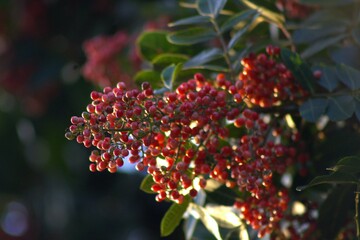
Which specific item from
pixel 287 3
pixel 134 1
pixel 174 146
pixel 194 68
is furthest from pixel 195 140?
pixel 134 1

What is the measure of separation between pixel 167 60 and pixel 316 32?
1.24 ft

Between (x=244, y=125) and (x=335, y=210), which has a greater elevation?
(x=244, y=125)

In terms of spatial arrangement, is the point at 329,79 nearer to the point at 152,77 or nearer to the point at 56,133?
the point at 152,77

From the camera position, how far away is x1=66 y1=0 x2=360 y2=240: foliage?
140 centimetres

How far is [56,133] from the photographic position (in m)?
3.79

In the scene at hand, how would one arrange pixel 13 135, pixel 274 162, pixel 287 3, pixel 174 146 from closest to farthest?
pixel 174 146 → pixel 274 162 → pixel 287 3 → pixel 13 135

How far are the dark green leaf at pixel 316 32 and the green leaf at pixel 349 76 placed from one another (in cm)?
25

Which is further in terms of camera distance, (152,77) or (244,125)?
(152,77)

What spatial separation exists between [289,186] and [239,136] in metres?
0.18

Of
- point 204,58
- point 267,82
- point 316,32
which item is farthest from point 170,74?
point 316,32

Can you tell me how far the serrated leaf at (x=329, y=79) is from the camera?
162cm

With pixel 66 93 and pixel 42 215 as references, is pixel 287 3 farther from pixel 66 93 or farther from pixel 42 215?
pixel 42 215

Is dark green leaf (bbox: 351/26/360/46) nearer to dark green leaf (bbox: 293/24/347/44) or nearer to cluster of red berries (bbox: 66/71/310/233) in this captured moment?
dark green leaf (bbox: 293/24/347/44)

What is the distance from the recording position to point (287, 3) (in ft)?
7.32
